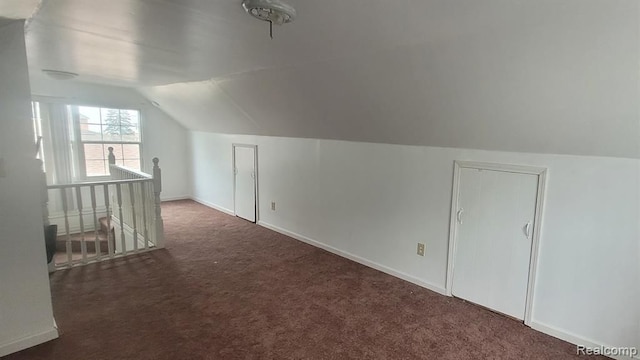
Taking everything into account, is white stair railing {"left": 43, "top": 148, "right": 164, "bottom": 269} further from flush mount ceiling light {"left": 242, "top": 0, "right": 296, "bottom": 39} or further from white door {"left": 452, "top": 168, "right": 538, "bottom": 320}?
white door {"left": 452, "top": 168, "right": 538, "bottom": 320}

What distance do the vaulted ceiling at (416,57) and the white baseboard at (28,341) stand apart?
1985 mm

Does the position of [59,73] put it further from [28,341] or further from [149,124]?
[28,341]

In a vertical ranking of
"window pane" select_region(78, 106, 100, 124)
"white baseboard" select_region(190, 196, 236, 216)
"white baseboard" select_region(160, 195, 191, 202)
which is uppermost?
"window pane" select_region(78, 106, 100, 124)

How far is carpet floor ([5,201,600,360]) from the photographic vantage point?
2.06m

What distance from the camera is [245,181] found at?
196 inches

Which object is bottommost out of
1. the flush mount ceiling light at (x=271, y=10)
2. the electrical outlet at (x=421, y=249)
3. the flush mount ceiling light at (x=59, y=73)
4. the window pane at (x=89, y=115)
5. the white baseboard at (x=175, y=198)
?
the white baseboard at (x=175, y=198)

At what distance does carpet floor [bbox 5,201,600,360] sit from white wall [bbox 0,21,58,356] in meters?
0.17

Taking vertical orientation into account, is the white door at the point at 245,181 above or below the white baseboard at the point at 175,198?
above

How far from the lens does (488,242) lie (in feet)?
8.38

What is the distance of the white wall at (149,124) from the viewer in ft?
15.3

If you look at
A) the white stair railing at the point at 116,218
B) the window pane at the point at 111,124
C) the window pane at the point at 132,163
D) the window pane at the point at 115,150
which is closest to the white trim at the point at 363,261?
the white stair railing at the point at 116,218

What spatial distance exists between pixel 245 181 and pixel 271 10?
146 inches

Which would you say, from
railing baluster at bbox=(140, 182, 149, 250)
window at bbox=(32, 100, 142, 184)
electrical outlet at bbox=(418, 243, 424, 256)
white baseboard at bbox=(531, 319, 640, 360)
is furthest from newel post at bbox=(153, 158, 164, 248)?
white baseboard at bbox=(531, 319, 640, 360)
